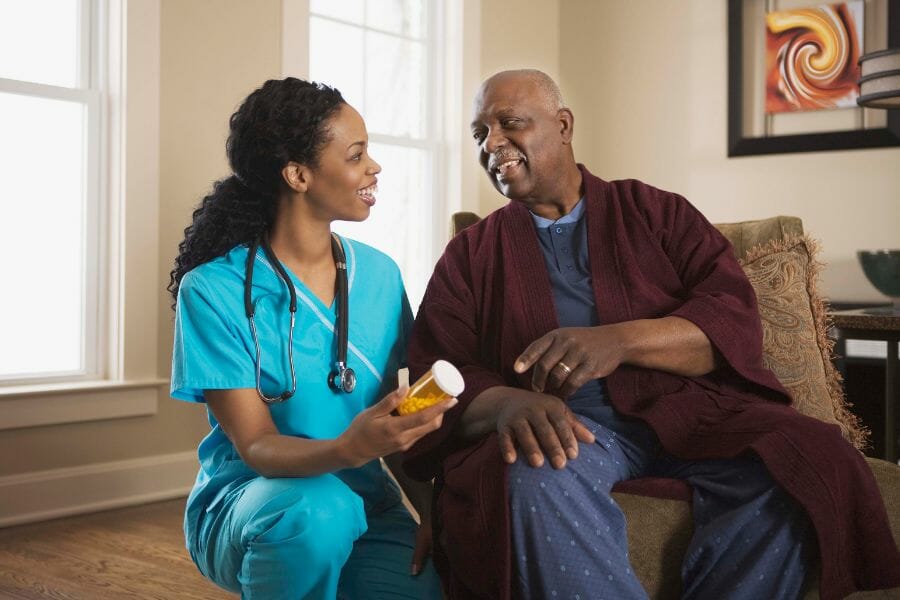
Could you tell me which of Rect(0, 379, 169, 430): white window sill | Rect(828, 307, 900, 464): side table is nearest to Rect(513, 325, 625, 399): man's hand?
Rect(828, 307, 900, 464): side table

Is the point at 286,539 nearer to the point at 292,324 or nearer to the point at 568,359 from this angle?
the point at 292,324

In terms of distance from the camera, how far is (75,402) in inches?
127

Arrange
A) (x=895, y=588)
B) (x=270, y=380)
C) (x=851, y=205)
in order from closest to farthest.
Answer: (x=895, y=588)
(x=270, y=380)
(x=851, y=205)

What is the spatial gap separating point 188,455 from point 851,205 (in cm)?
295

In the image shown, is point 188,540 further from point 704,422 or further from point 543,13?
point 543,13

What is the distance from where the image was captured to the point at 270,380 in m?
1.72

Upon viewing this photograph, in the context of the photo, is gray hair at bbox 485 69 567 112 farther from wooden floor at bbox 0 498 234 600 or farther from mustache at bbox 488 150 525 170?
wooden floor at bbox 0 498 234 600

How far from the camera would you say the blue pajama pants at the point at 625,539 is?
151 centimetres

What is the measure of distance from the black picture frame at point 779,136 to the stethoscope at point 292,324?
10.6 feet

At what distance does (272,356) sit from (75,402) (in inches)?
69.7

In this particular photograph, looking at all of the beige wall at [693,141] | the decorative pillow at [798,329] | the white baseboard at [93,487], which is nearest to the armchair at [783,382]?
the decorative pillow at [798,329]

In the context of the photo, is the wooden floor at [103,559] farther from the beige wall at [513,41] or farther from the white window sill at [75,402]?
the beige wall at [513,41]

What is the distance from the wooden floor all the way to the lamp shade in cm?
260

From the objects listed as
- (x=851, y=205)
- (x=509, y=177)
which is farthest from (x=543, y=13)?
(x=509, y=177)
